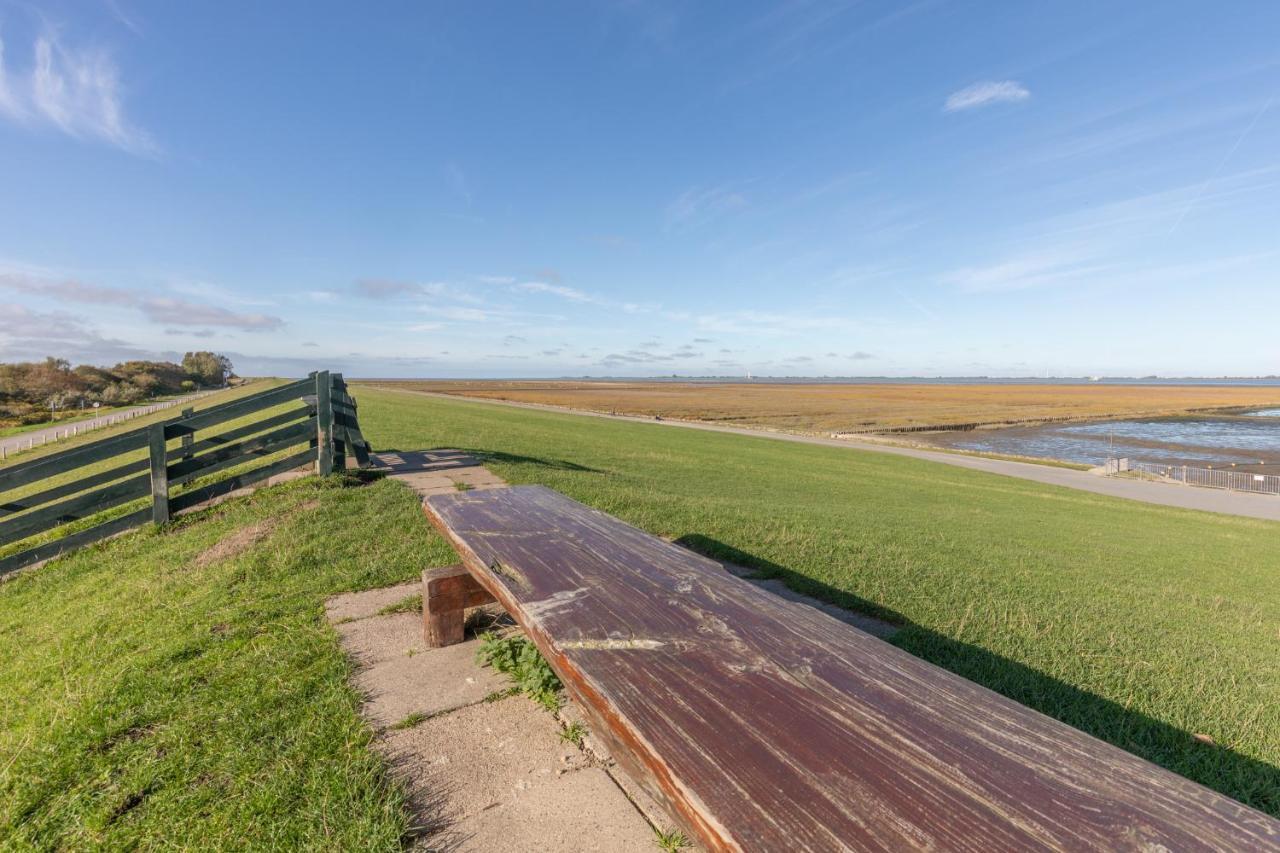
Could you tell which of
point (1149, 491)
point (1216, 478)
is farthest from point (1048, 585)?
point (1216, 478)

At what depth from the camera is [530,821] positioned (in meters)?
1.97

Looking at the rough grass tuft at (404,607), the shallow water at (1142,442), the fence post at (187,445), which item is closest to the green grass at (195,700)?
the rough grass tuft at (404,607)

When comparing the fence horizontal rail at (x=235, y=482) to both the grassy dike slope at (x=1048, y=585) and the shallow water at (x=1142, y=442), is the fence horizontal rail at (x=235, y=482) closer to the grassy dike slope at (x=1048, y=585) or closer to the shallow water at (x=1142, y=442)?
the grassy dike slope at (x=1048, y=585)

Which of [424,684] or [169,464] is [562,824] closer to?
[424,684]

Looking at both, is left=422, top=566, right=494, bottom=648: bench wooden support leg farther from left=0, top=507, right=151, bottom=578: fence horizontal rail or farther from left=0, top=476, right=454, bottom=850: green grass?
left=0, top=507, right=151, bottom=578: fence horizontal rail

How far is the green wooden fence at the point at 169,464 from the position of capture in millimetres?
5441

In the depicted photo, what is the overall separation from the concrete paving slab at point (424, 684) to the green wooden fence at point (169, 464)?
4.05m

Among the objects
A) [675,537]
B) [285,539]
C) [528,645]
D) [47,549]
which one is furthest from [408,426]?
[528,645]

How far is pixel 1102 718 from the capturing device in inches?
108

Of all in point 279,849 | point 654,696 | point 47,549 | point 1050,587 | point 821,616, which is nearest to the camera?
point 654,696

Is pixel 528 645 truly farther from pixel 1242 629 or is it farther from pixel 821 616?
pixel 1242 629

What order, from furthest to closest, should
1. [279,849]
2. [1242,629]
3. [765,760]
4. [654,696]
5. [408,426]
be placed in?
[408,426] < [1242,629] < [279,849] < [654,696] < [765,760]

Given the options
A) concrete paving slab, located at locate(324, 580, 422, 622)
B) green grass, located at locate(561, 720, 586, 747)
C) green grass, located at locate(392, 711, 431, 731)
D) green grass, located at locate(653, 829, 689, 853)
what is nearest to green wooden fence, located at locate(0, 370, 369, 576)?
concrete paving slab, located at locate(324, 580, 422, 622)

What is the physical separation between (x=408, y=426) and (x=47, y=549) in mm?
10823
